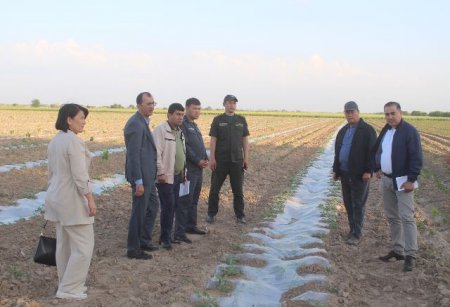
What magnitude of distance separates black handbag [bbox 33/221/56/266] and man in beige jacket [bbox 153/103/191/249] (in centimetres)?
160

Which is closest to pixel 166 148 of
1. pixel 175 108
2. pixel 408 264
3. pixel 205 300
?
pixel 175 108

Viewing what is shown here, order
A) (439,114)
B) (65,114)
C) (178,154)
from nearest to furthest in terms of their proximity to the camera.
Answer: (65,114) → (178,154) → (439,114)

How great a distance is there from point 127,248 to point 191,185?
132cm

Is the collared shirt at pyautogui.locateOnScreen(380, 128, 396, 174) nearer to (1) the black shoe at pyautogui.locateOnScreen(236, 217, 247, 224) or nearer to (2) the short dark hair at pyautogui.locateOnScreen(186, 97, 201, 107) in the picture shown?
(2) the short dark hair at pyautogui.locateOnScreen(186, 97, 201, 107)

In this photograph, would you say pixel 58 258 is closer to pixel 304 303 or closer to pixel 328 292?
pixel 304 303

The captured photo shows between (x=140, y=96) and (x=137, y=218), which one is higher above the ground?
(x=140, y=96)

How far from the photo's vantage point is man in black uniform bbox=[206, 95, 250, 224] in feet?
23.4

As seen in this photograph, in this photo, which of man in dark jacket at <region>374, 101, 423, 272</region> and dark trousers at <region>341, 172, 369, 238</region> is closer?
man in dark jacket at <region>374, 101, 423, 272</region>

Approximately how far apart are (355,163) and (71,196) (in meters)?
3.71

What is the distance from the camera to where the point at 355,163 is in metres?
6.29

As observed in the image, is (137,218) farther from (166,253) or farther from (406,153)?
(406,153)

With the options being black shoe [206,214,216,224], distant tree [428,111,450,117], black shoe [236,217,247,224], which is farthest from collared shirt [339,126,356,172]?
distant tree [428,111,450,117]

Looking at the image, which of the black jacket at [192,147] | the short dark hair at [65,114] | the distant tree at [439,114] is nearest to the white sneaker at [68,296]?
the short dark hair at [65,114]

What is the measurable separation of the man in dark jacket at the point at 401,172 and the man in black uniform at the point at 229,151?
7.42 ft
